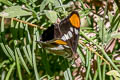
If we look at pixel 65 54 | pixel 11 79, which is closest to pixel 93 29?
pixel 65 54

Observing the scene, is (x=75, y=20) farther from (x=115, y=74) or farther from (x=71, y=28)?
(x=115, y=74)

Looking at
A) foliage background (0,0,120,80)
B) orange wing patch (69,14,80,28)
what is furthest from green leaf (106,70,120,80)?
orange wing patch (69,14,80,28)

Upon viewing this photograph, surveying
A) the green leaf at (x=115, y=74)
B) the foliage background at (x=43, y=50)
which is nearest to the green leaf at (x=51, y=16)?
the foliage background at (x=43, y=50)

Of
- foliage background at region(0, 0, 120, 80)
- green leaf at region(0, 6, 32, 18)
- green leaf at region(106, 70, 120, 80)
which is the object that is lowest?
green leaf at region(106, 70, 120, 80)

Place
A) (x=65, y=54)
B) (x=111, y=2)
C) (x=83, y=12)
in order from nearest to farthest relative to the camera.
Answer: (x=65, y=54)
(x=83, y=12)
(x=111, y=2)

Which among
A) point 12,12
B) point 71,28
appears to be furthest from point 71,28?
point 12,12

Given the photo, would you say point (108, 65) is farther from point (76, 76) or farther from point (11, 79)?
point (11, 79)

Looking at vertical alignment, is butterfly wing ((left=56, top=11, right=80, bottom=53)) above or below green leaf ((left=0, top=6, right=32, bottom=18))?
below

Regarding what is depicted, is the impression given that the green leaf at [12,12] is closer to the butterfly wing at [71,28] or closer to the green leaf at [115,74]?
the butterfly wing at [71,28]

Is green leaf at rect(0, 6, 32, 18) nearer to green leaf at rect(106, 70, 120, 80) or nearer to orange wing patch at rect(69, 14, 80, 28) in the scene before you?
orange wing patch at rect(69, 14, 80, 28)
